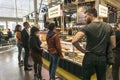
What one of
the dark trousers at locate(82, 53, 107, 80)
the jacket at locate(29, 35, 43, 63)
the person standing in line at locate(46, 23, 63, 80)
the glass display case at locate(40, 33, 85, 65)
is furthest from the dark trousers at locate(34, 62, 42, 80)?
the dark trousers at locate(82, 53, 107, 80)

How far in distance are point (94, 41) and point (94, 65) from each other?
13.8 inches

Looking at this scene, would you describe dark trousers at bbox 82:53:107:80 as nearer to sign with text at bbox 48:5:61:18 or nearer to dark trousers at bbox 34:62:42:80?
dark trousers at bbox 34:62:42:80

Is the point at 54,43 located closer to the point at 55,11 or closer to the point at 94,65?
the point at 55,11

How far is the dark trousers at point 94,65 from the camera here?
118 inches

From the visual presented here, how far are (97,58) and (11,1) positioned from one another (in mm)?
19503

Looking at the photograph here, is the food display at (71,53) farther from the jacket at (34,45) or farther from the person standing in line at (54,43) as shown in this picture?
the jacket at (34,45)

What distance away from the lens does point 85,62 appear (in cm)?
305

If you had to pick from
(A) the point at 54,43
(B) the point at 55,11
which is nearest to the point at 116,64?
(A) the point at 54,43

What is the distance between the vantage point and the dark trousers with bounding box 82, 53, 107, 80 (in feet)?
9.84

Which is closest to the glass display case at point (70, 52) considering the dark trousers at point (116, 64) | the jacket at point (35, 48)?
the jacket at point (35, 48)

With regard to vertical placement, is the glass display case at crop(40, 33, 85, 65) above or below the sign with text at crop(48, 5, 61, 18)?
below

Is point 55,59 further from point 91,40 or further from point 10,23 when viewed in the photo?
point 10,23

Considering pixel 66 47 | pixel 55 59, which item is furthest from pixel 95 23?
pixel 66 47

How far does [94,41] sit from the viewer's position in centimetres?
300
